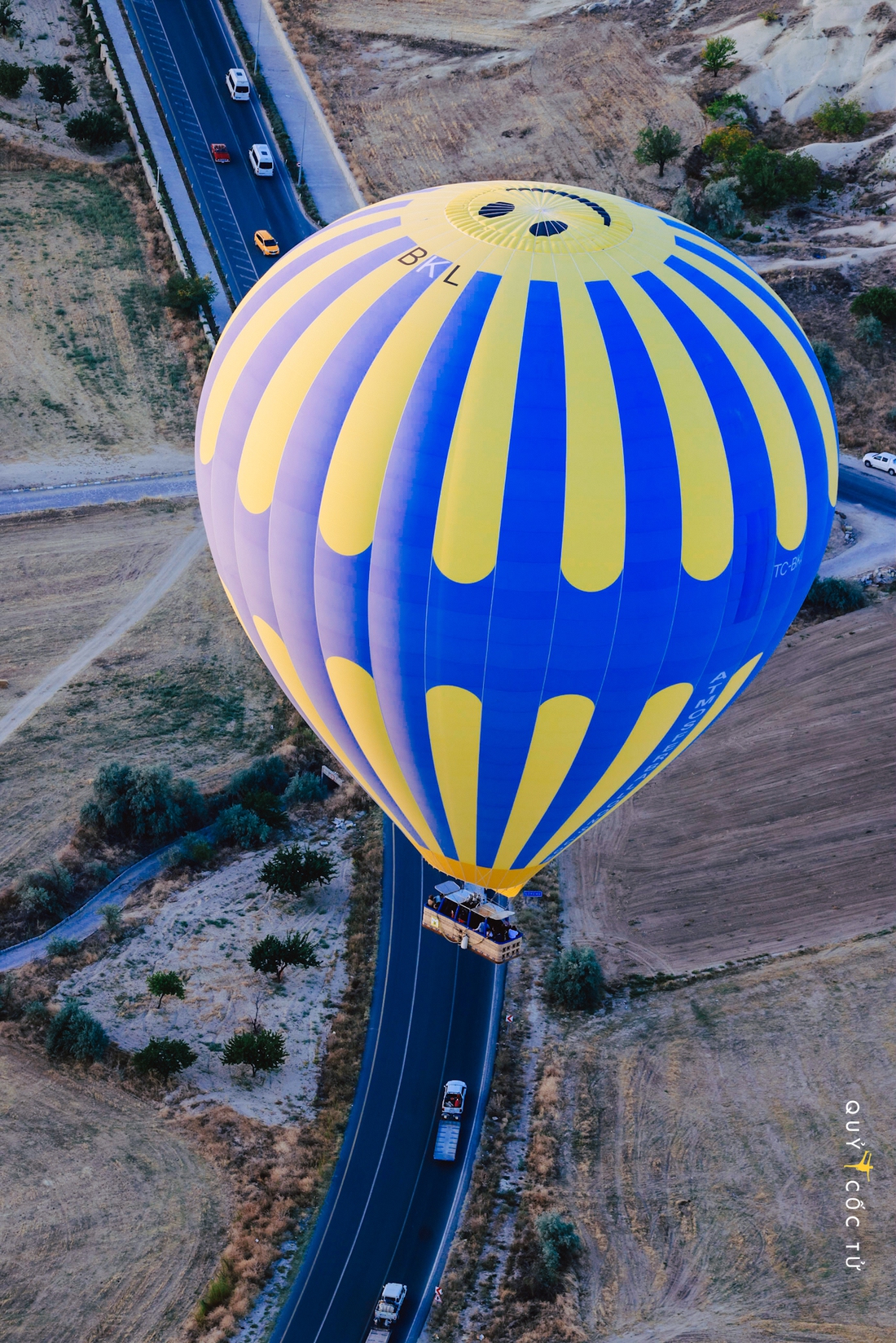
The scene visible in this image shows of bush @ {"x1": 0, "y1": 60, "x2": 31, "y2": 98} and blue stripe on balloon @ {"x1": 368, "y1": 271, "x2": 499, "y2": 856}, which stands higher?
bush @ {"x1": 0, "y1": 60, "x2": 31, "y2": 98}

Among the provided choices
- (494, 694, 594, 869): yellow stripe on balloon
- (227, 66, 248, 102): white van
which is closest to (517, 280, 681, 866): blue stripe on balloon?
(494, 694, 594, 869): yellow stripe on balloon

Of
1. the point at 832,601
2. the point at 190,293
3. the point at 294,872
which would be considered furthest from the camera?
the point at 190,293

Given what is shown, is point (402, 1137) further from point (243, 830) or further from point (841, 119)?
point (841, 119)

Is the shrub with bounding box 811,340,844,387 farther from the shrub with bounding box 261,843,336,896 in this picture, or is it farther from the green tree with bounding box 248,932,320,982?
the green tree with bounding box 248,932,320,982

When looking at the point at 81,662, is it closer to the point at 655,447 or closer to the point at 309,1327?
the point at 309,1327

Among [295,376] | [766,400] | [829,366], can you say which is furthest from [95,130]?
[766,400]

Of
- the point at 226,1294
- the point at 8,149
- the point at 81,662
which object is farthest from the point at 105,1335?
the point at 8,149
